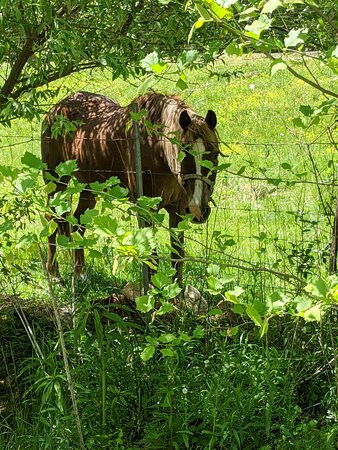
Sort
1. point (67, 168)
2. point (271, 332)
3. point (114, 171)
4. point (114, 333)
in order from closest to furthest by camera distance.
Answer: point (67, 168) < point (114, 333) < point (271, 332) < point (114, 171)

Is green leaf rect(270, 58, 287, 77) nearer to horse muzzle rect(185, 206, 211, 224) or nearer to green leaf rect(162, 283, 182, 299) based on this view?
green leaf rect(162, 283, 182, 299)

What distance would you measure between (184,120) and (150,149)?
62cm

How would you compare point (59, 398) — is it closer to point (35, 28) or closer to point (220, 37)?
point (35, 28)

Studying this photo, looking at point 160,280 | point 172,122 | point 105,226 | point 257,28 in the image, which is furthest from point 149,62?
point 172,122

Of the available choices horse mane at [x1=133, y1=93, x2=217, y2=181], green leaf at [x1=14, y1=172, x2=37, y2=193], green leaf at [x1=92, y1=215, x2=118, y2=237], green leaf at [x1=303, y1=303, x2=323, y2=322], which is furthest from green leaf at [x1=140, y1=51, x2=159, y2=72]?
horse mane at [x1=133, y1=93, x2=217, y2=181]

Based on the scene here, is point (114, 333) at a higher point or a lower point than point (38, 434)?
higher

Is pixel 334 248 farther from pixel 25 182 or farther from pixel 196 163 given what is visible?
pixel 25 182

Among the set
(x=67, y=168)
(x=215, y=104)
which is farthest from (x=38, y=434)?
(x=215, y=104)

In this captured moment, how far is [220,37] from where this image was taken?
5164 mm

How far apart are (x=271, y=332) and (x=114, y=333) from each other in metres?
1.22

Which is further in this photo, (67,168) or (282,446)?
(282,446)

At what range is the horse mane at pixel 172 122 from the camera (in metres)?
5.26

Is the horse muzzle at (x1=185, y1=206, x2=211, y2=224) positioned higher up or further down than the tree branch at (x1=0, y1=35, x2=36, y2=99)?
further down

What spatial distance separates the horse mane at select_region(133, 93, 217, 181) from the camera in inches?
207
